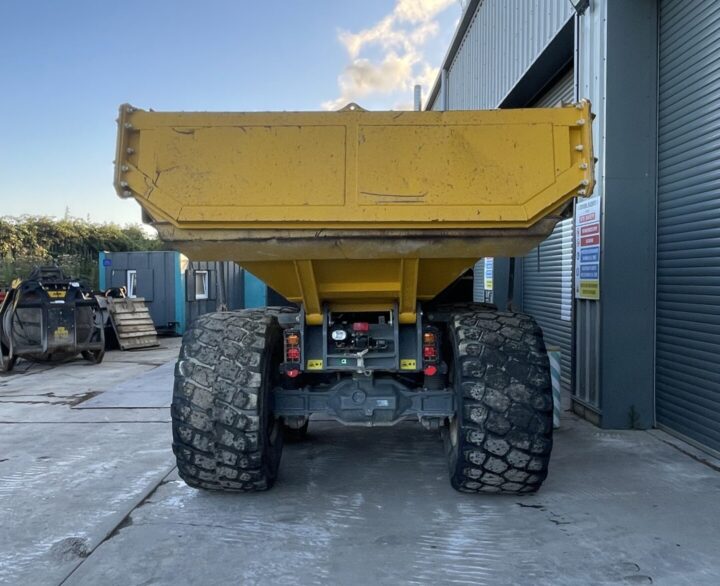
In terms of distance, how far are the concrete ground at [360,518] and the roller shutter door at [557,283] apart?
2186mm

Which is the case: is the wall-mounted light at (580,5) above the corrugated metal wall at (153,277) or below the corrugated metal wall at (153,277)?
above

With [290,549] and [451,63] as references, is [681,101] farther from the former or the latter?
[451,63]

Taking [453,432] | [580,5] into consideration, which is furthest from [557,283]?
[453,432]

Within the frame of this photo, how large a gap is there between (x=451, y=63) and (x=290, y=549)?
15.6 metres

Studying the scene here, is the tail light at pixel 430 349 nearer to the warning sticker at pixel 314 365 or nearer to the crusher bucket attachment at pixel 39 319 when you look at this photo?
the warning sticker at pixel 314 365

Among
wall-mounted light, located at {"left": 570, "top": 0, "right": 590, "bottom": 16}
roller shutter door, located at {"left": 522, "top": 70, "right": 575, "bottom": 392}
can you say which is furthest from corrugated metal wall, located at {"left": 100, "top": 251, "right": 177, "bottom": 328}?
wall-mounted light, located at {"left": 570, "top": 0, "right": 590, "bottom": 16}

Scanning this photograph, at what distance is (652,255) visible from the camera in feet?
20.2

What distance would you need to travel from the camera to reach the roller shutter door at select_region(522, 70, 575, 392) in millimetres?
7871

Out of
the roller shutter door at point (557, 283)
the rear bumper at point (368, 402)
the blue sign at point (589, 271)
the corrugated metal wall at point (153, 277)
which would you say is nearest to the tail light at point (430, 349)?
the rear bumper at point (368, 402)

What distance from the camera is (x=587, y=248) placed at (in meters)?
6.56

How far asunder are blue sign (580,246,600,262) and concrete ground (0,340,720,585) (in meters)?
1.86

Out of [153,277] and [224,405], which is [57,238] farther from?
[224,405]

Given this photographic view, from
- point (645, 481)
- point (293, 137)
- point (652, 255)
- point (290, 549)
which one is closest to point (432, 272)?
point (293, 137)

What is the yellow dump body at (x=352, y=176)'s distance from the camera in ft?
10.9
